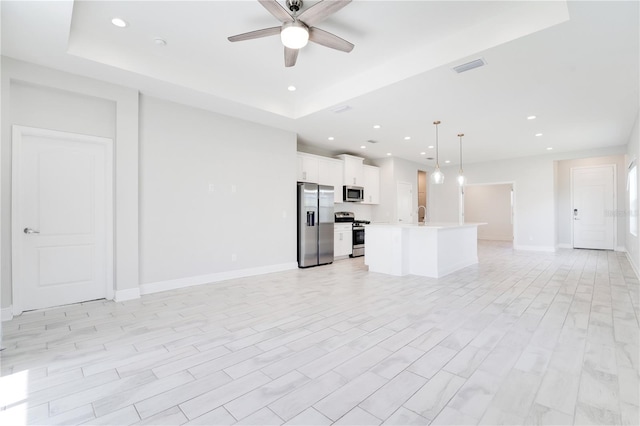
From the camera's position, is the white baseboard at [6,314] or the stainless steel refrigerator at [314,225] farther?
the stainless steel refrigerator at [314,225]

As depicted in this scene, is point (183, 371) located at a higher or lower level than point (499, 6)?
lower

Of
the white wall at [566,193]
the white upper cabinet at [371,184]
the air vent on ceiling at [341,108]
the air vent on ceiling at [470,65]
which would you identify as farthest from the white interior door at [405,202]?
the air vent on ceiling at [470,65]

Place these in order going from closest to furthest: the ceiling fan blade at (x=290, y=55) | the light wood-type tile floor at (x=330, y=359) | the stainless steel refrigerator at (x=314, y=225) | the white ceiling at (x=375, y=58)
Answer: the light wood-type tile floor at (x=330, y=359)
the white ceiling at (x=375, y=58)
the ceiling fan blade at (x=290, y=55)
the stainless steel refrigerator at (x=314, y=225)

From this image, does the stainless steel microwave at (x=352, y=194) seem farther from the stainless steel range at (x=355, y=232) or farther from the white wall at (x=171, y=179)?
the white wall at (x=171, y=179)

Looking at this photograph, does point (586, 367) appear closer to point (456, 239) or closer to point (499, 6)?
point (499, 6)

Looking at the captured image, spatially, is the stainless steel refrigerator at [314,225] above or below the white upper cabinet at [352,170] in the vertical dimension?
below

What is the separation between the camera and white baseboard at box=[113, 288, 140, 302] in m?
3.83

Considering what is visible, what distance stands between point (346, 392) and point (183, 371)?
1176 millimetres

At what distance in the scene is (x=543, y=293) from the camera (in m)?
4.04

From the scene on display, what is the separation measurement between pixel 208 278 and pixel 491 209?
1116 cm

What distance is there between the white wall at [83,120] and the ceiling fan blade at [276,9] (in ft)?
8.61

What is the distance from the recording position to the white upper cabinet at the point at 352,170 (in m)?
7.62

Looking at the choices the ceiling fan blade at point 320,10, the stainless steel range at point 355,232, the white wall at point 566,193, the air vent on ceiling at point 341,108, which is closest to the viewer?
the ceiling fan blade at point 320,10

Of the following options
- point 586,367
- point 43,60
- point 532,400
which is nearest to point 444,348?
point 532,400
